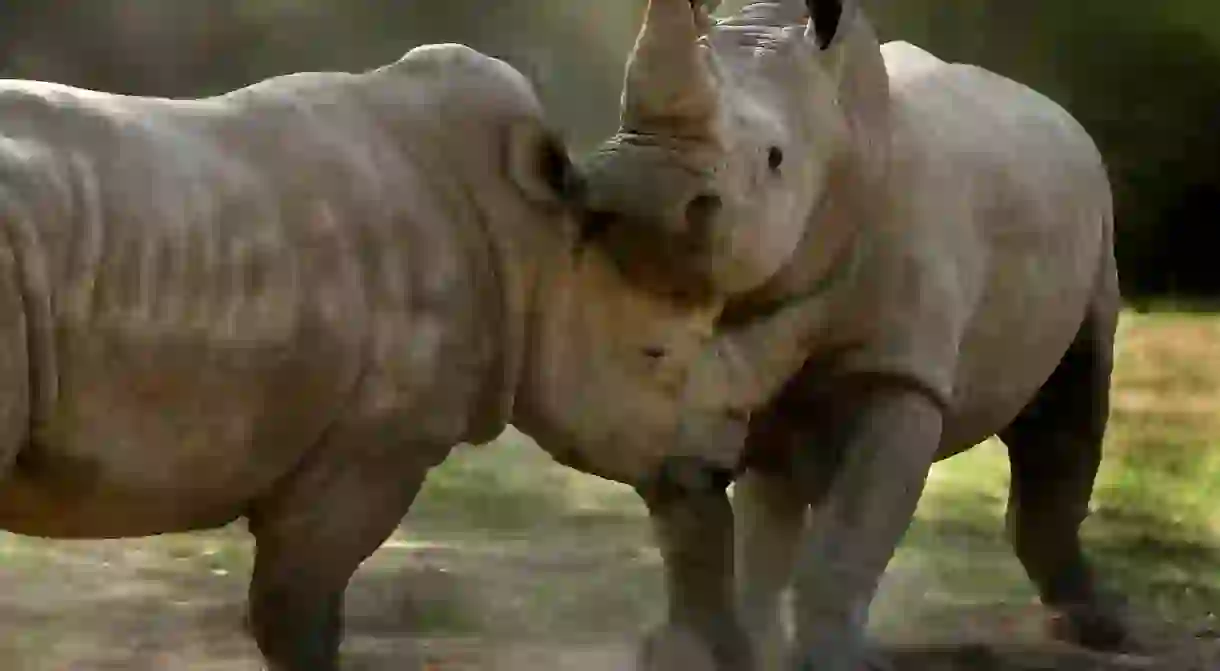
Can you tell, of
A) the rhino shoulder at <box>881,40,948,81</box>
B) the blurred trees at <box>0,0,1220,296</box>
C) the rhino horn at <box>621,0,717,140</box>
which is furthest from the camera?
the blurred trees at <box>0,0,1220,296</box>

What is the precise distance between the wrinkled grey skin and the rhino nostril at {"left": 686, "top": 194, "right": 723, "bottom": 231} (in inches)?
6.6

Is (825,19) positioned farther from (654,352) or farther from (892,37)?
(892,37)

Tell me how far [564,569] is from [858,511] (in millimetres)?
928

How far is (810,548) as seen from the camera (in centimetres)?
179

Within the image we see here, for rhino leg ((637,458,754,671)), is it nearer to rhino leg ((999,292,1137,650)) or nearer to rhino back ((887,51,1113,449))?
rhino back ((887,51,1113,449))

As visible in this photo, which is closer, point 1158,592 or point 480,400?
point 480,400

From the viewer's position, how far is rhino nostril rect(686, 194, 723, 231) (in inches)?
61.3

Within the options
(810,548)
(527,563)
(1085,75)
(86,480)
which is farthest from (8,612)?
(1085,75)

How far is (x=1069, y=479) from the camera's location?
2.39 meters

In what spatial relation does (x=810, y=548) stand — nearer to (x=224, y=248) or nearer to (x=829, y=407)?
(x=829, y=407)

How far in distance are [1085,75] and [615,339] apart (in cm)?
161

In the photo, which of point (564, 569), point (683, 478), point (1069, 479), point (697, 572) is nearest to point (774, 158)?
point (683, 478)

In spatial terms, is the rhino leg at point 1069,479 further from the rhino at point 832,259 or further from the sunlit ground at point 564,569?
the rhino at point 832,259

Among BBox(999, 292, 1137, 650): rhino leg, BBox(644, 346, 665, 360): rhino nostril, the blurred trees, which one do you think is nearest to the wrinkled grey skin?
BBox(644, 346, 665, 360): rhino nostril
